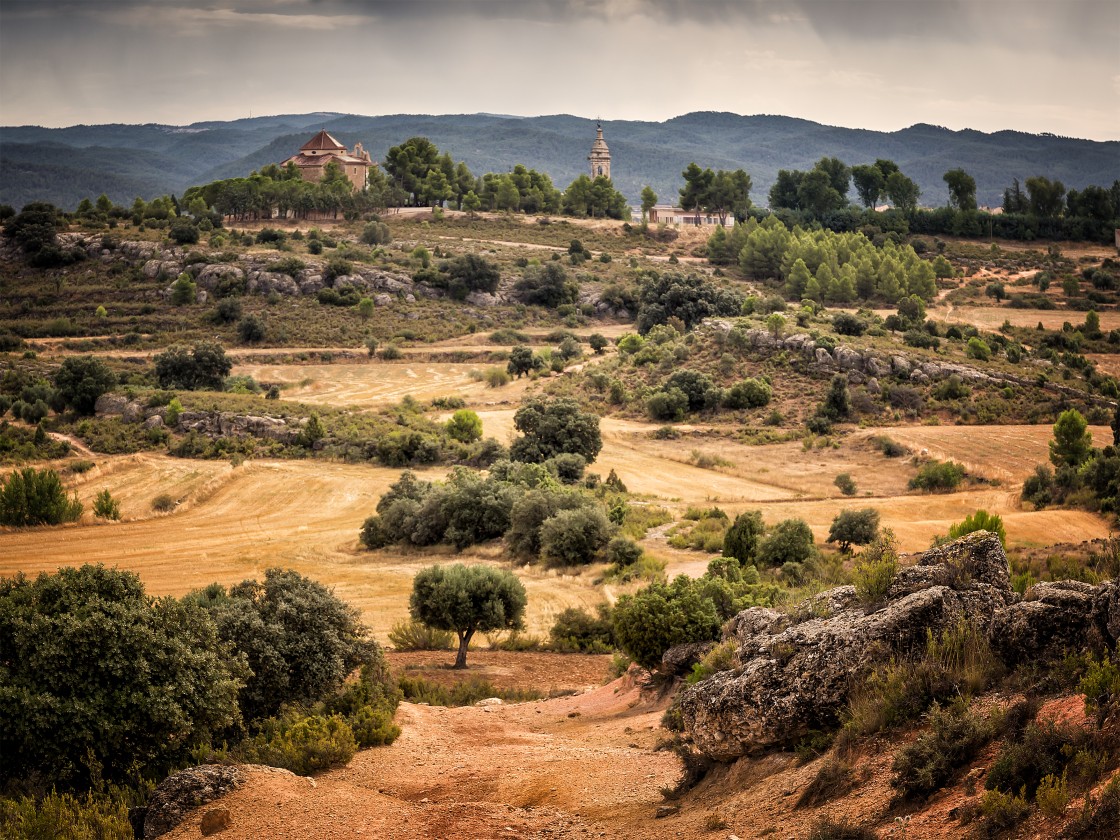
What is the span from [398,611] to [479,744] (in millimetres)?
13558

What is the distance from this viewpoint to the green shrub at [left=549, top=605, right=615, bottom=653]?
24.8 meters

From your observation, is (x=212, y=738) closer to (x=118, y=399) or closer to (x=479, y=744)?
(x=479, y=744)

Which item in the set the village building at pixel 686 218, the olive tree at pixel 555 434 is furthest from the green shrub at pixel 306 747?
the village building at pixel 686 218

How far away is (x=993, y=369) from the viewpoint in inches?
2286

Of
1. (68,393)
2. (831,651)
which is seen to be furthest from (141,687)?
(68,393)

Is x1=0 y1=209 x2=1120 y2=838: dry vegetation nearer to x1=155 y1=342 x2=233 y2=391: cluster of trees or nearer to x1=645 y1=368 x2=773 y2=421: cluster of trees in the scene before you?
x1=645 y1=368 x2=773 y2=421: cluster of trees

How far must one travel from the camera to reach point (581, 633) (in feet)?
83.5

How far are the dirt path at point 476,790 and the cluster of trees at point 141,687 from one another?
2.87ft

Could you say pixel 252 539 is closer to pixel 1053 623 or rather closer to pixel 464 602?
pixel 464 602

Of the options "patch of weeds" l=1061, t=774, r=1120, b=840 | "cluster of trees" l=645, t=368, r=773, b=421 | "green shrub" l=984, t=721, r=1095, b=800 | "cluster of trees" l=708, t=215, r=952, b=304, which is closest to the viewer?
"patch of weeds" l=1061, t=774, r=1120, b=840

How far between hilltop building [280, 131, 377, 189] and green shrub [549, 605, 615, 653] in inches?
4125

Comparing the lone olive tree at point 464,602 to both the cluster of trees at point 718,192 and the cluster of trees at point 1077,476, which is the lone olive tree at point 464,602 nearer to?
the cluster of trees at point 1077,476

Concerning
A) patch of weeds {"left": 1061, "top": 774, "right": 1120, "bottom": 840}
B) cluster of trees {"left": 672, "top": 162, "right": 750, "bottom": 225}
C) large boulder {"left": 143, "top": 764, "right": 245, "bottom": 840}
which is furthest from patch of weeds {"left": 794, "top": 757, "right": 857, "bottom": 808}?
cluster of trees {"left": 672, "top": 162, "right": 750, "bottom": 225}

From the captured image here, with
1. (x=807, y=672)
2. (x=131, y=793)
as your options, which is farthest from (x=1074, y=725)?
(x=131, y=793)
